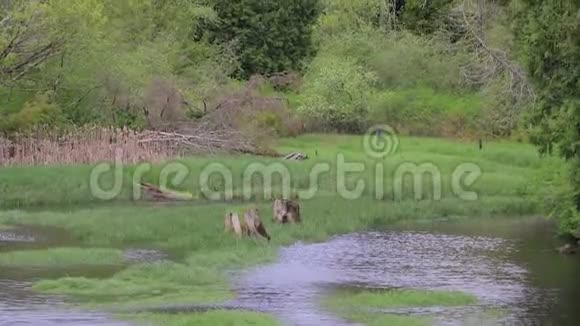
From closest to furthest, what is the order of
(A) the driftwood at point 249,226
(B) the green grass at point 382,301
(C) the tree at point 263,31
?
1. (B) the green grass at point 382,301
2. (A) the driftwood at point 249,226
3. (C) the tree at point 263,31

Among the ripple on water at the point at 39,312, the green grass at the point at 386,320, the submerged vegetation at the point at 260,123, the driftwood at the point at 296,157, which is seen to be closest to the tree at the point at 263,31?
the submerged vegetation at the point at 260,123

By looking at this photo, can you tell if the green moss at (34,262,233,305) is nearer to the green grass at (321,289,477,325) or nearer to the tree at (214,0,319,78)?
the green grass at (321,289,477,325)

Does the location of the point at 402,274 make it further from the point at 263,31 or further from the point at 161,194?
the point at 263,31

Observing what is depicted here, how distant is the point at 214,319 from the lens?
18078 millimetres

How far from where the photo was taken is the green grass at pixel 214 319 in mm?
17922

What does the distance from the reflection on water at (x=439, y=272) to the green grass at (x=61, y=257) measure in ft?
11.8

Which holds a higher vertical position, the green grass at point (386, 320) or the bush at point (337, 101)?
the bush at point (337, 101)

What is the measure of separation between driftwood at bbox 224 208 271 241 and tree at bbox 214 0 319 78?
32.7m

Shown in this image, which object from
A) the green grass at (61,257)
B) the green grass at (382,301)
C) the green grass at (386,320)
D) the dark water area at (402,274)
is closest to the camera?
the green grass at (386,320)

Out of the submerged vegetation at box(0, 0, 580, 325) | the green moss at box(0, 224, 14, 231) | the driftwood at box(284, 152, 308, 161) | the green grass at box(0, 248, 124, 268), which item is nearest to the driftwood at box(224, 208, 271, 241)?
the submerged vegetation at box(0, 0, 580, 325)

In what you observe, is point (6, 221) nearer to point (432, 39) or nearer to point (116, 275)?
point (116, 275)

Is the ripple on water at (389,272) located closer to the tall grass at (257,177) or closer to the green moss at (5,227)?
the tall grass at (257,177)

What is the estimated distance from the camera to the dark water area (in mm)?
19094

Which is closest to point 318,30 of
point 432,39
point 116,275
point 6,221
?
point 432,39
